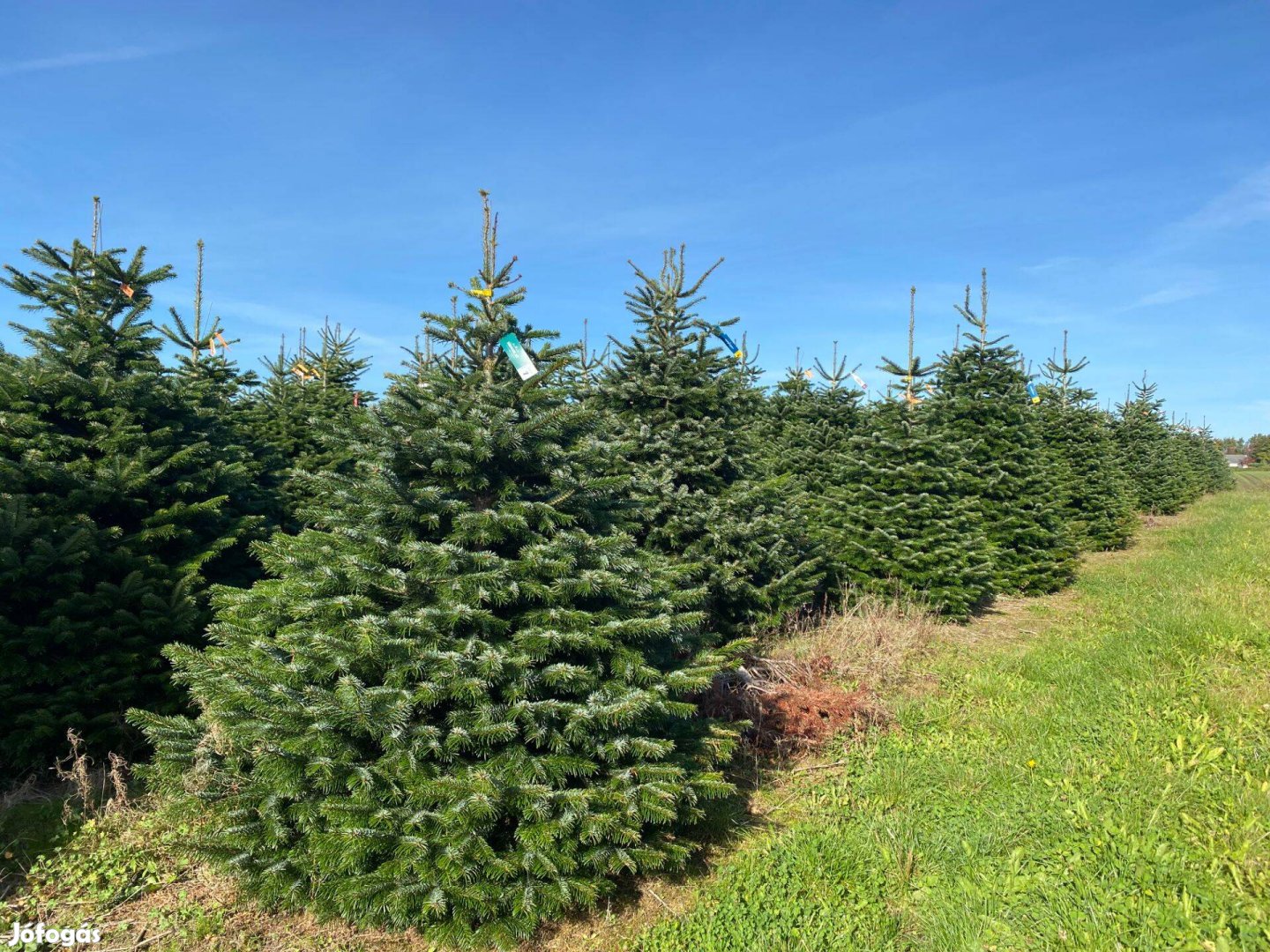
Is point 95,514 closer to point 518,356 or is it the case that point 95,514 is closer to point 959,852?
point 518,356

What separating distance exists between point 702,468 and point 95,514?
5.10m

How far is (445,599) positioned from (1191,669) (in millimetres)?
6391

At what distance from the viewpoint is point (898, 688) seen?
6508mm

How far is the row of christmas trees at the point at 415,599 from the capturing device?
3.25 meters

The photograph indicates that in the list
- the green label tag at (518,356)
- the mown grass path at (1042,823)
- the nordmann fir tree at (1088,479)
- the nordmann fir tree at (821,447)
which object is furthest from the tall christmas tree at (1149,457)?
the green label tag at (518,356)

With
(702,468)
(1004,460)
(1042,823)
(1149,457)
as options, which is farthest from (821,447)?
(1149,457)

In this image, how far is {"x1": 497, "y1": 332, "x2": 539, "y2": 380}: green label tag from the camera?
420 centimetres

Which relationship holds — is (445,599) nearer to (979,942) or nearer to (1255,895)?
(979,942)

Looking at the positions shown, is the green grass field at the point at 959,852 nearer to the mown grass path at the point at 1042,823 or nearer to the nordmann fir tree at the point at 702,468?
the mown grass path at the point at 1042,823

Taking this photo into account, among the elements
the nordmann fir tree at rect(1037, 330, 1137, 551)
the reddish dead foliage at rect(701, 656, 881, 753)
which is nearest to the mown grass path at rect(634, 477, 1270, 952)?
the reddish dead foliage at rect(701, 656, 881, 753)

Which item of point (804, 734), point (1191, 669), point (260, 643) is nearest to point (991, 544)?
point (1191, 669)

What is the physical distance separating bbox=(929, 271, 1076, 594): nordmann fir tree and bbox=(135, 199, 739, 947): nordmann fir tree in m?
8.11

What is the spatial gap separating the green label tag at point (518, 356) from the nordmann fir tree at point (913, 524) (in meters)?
6.39

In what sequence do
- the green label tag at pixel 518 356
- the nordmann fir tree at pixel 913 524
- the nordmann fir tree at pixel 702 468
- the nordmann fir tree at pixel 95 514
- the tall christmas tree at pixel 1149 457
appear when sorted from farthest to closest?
1. the tall christmas tree at pixel 1149 457
2. the nordmann fir tree at pixel 913 524
3. the nordmann fir tree at pixel 702 468
4. the nordmann fir tree at pixel 95 514
5. the green label tag at pixel 518 356
